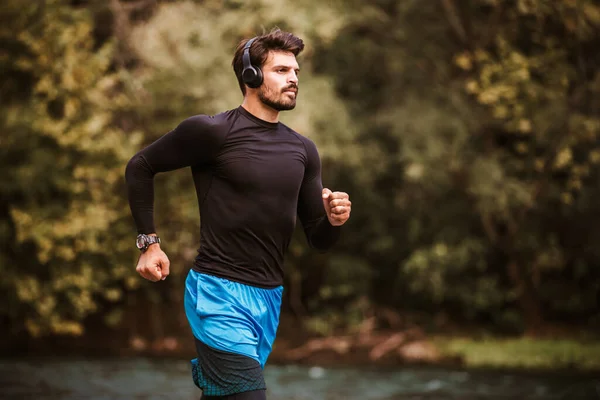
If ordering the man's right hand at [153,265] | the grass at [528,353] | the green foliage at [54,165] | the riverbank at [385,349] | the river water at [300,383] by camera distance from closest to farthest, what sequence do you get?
→ the man's right hand at [153,265] → the river water at [300,383] → the green foliage at [54,165] → the grass at [528,353] → the riverbank at [385,349]

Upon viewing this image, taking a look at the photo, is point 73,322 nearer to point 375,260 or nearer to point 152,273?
point 375,260

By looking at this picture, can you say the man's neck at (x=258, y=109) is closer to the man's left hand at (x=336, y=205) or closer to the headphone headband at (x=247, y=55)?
the headphone headband at (x=247, y=55)

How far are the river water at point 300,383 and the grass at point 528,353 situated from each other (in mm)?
755

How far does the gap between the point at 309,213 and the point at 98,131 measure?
10.4 m

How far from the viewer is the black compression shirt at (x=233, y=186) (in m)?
3.69

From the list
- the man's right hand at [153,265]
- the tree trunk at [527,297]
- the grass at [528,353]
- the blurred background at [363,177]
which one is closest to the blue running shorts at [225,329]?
the man's right hand at [153,265]

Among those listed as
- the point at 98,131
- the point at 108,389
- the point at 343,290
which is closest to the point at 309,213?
the point at 108,389

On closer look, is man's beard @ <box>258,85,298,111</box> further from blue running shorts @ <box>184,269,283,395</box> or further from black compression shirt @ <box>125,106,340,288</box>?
blue running shorts @ <box>184,269,283,395</box>

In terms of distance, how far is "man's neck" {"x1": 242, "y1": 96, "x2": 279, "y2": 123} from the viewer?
383cm

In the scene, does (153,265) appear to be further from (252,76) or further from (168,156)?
(252,76)

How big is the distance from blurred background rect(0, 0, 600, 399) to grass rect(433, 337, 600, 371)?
4cm

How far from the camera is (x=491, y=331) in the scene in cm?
1554

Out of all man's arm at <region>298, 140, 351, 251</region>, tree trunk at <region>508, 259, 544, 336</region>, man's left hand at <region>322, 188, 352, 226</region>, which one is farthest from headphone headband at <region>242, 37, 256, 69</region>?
tree trunk at <region>508, 259, 544, 336</region>

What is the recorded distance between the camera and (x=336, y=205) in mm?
3678
